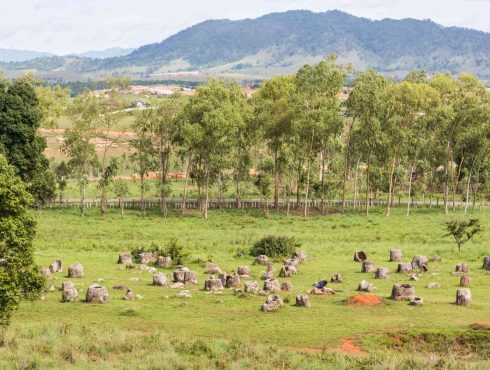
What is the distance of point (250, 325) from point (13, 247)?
40.6 feet

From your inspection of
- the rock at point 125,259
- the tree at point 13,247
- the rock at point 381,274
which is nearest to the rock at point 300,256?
the rock at point 381,274

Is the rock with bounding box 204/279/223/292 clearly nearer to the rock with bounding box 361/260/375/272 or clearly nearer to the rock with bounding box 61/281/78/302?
the rock with bounding box 61/281/78/302

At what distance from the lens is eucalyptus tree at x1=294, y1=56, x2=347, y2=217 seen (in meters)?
87.7

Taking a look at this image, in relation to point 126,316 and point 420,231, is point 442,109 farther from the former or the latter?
point 126,316

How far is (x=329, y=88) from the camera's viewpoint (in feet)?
297

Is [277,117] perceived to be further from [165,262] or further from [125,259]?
[125,259]

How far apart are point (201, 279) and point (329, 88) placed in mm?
48071

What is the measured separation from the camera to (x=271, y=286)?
43969 mm

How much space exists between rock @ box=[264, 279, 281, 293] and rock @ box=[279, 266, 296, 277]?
588cm

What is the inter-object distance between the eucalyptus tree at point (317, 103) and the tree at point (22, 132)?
102ft

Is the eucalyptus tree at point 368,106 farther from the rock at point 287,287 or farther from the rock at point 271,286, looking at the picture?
the rock at point 271,286

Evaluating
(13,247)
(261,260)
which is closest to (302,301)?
(13,247)

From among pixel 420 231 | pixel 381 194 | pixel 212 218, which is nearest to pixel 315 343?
pixel 420 231

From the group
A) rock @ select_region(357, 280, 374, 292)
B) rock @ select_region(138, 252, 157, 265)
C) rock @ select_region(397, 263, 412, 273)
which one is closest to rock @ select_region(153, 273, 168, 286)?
rock @ select_region(138, 252, 157, 265)
